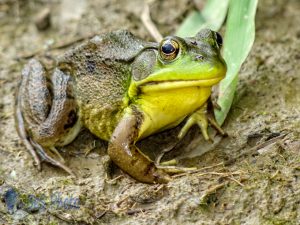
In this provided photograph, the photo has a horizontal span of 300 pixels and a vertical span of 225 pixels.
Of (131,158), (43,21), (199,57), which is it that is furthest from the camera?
(43,21)

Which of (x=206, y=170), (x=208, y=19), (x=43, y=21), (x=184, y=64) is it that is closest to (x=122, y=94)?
(x=184, y=64)

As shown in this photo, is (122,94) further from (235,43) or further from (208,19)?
(208,19)

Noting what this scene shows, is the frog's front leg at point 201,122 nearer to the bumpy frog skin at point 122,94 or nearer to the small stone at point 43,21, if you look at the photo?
the bumpy frog skin at point 122,94

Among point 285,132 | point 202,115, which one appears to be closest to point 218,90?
point 202,115

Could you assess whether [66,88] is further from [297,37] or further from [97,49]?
[297,37]

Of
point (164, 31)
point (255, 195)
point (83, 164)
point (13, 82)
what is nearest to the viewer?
point (255, 195)

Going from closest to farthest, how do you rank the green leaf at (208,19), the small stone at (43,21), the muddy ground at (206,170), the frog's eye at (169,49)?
the muddy ground at (206,170), the frog's eye at (169,49), the green leaf at (208,19), the small stone at (43,21)

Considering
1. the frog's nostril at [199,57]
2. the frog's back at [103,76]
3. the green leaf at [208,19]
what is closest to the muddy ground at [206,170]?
the frog's back at [103,76]
